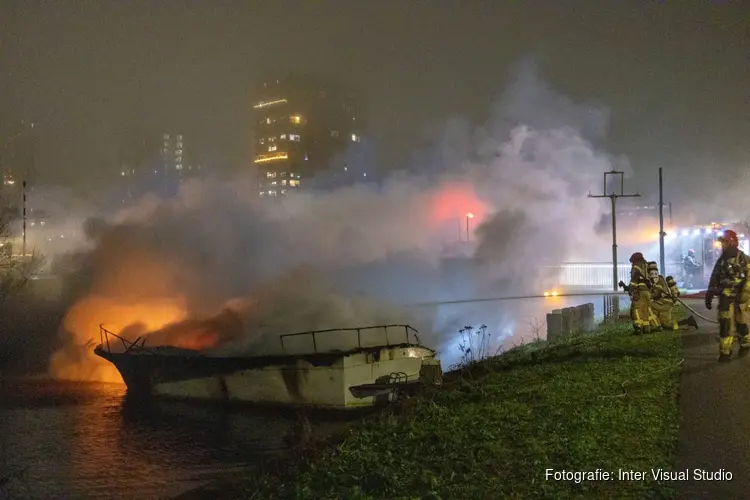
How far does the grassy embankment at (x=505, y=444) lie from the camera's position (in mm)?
4883

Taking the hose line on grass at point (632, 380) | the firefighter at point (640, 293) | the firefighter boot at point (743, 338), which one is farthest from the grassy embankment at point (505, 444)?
the firefighter at point (640, 293)

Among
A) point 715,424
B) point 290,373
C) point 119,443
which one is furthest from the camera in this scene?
point 290,373

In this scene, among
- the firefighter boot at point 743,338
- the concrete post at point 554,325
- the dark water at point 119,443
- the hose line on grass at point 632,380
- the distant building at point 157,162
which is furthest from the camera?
the distant building at point 157,162

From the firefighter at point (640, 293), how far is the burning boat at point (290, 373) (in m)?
4.60

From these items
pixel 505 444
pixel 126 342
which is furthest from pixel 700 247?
pixel 505 444

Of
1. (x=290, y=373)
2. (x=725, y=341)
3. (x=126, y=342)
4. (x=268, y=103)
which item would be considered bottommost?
(x=290, y=373)

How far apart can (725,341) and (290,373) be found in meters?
9.09

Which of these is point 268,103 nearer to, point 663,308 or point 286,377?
point 286,377

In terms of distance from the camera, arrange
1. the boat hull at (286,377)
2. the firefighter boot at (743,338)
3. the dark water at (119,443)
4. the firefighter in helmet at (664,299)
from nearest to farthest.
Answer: the firefighter boot at (743,338) → the dark water at (119,443) → the firefighter in helmet at (664,299) → the boat hull at (286,377)

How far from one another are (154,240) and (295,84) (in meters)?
86.4

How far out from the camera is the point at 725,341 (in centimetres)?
912

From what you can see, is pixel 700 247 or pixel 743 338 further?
pixel 700 247

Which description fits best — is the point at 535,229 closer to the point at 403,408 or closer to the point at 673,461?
the point at 403,408

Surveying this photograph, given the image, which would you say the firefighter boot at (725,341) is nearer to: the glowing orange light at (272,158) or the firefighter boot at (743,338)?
the firefighter boot at (743,338)
